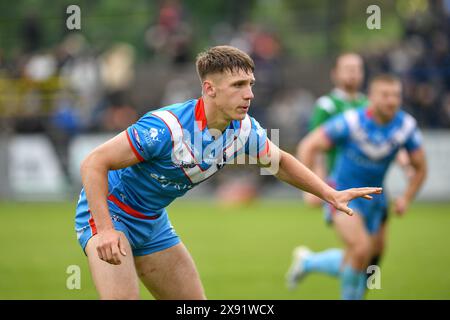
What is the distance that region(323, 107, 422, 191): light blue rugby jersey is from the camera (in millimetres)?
8086

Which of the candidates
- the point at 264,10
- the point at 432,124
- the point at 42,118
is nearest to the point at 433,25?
the point at 432,124

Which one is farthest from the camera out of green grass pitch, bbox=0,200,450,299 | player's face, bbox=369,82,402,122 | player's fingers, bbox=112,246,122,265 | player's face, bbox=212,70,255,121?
green grass pitch, bbox=0,200,450,299

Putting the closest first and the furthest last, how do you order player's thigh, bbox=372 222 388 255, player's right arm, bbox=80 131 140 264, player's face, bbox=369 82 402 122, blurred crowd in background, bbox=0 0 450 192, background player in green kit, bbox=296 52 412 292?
player's right arm, bbox=80 131 140 264
player's face, bbox=369 82 402 122
player's thigh, bbox=372 222 388 255
background player in green kit, bbox=296 52 412 292
blurred crowd in background, bbox=0 0 450 192

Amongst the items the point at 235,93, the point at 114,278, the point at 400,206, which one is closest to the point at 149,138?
the point at 235,93

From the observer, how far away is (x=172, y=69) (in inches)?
822

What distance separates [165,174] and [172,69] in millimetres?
15712

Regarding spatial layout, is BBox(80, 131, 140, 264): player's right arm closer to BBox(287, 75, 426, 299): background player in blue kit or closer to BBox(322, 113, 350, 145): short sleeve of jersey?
BBox(287, 75, 426, 299): background player in blue kit

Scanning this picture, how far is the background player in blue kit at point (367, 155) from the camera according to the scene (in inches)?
310

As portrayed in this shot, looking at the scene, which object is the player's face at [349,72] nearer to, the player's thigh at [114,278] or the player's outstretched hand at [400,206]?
the player's outstretched hand at [400,206]

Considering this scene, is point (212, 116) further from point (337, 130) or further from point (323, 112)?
point (323, 112)

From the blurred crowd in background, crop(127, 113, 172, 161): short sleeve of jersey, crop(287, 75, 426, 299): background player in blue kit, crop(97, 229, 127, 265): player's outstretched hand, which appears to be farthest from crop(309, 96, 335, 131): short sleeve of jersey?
the blurred crowd in background

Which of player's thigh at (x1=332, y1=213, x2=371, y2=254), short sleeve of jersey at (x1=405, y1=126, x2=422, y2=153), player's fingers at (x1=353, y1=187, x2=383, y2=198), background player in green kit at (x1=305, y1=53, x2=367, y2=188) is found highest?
background player in green kit at (x1=305, y1=53, x2=367, y2=188)

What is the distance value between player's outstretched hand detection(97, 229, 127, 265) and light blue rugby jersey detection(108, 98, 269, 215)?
1.82ft

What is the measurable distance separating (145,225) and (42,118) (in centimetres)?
1526
